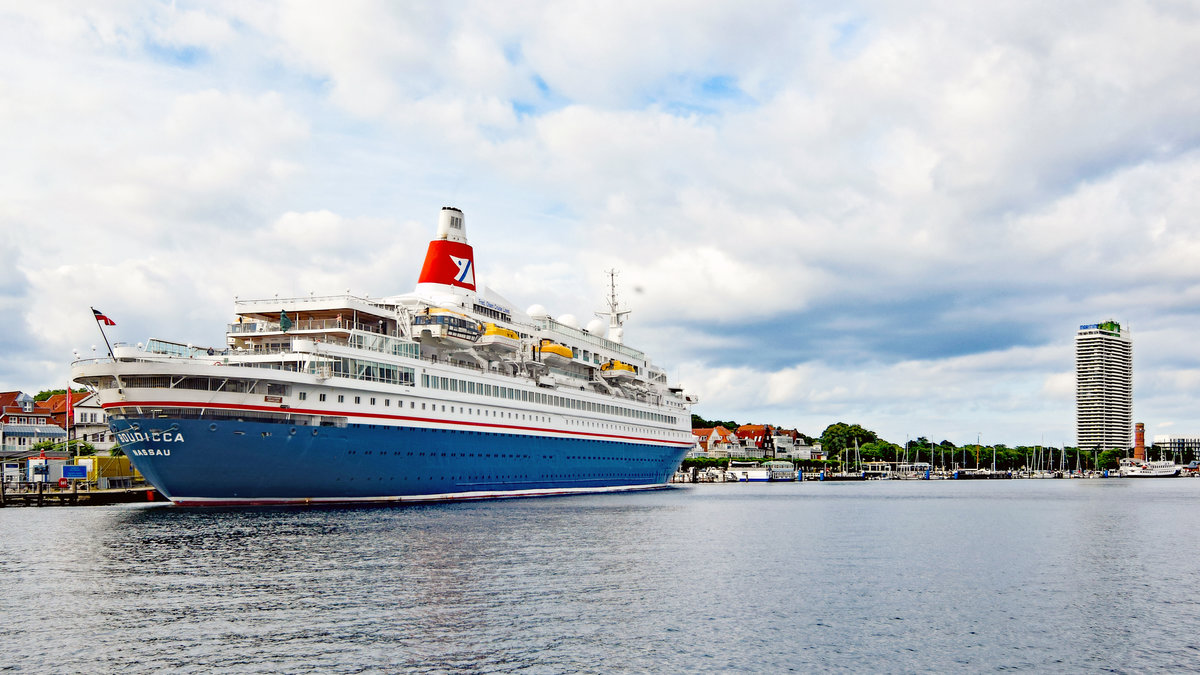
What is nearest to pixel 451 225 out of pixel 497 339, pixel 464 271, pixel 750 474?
pixel 464 271

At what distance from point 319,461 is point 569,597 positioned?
3044 centimetres

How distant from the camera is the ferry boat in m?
50.8

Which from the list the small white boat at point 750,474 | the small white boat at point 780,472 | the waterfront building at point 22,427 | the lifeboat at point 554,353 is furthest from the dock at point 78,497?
the small white boat at point 780,472

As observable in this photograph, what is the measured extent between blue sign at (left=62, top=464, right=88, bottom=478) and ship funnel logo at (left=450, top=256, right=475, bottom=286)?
34793 mm

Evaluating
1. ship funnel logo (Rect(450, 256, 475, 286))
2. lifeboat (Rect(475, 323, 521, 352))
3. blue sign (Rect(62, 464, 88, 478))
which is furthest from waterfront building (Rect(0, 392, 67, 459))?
lifeboat (Rect(475, 323, 521, 352))

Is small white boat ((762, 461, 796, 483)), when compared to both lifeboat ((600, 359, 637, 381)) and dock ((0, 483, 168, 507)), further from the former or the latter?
dock ((0, 483, 168, 507))

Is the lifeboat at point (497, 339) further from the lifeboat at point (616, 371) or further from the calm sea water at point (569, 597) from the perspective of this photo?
the calm sea water at point (569, 597)

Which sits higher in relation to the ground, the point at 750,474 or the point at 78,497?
the point at 78,497

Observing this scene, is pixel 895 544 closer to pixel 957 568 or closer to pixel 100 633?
pixel 957 568

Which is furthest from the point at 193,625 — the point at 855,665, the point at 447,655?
the point at 855,665

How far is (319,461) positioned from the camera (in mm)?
54531

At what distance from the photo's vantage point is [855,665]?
2189 cm

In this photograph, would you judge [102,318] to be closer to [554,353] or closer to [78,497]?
[78,497]

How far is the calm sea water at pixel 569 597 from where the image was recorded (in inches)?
876
